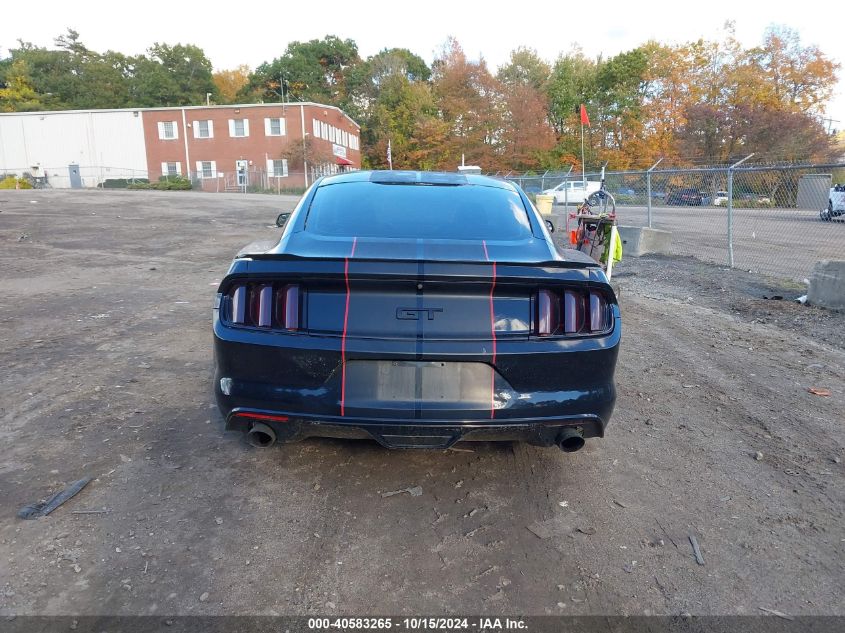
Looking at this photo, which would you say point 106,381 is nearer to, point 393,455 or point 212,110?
point 393,455

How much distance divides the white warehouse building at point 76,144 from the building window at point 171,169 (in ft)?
5.27

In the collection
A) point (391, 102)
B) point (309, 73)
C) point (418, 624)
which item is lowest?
point (418, 624)

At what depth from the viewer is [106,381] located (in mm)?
4672

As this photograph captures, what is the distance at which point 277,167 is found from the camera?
165 ft

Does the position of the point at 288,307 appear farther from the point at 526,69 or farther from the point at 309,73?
the point at 309,73

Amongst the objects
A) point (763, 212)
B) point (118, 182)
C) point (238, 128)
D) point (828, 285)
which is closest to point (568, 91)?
point (238, 128)

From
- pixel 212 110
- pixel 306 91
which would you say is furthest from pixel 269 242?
pixel 306 91

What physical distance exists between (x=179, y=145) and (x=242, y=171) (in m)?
6.40

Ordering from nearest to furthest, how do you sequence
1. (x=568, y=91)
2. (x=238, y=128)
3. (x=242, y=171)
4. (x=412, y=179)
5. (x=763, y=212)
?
(x=412, y=179) → (x=763, y=212) → (x=242, y=171) → (x=238, y=128) → (x=568, y=91)

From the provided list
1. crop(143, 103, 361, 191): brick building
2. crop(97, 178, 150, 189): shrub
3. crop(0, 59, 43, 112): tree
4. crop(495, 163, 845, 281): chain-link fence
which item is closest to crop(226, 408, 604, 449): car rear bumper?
crop(495, 163, 845, 281): chain-link fence

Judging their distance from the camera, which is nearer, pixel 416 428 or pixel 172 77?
pixel 416 428

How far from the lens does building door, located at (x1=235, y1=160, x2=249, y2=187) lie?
49.6 m

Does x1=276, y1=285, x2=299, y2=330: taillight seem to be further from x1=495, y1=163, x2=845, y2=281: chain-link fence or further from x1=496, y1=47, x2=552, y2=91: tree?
x1=496, y1=47, x2=552, y2=91: tree

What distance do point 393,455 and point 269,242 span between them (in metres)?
1.46
